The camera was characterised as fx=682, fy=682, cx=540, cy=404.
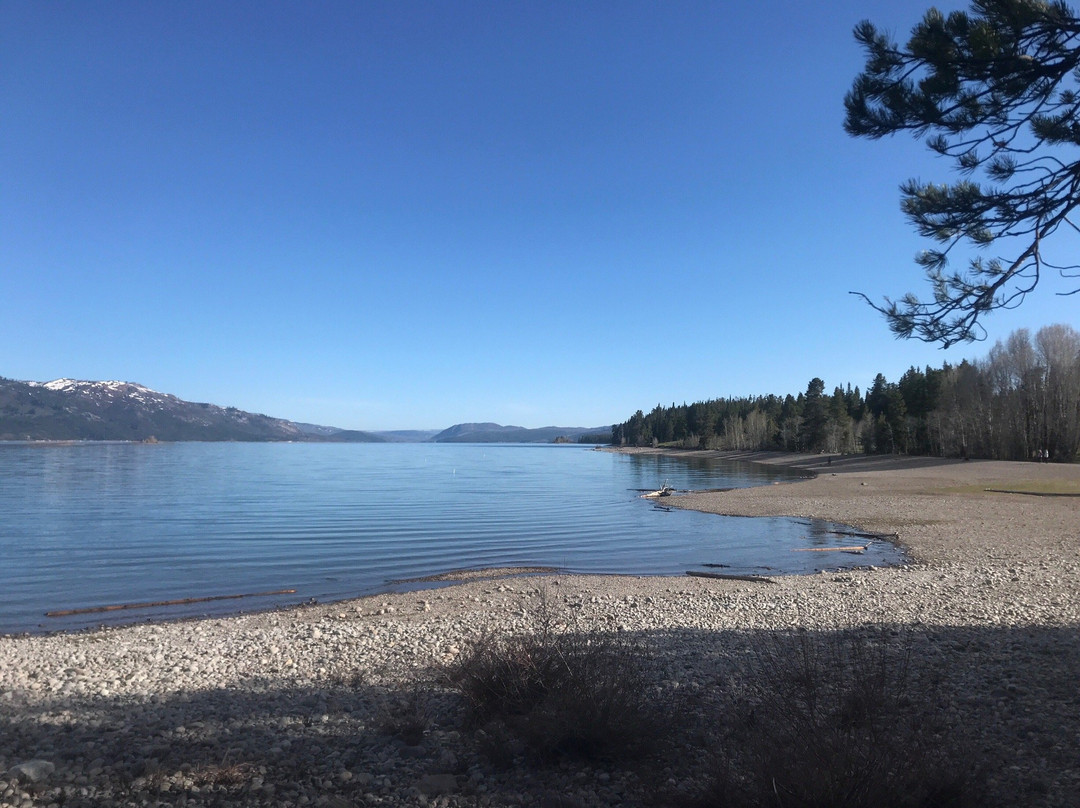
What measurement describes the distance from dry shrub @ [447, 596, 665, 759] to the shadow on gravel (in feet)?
0.39

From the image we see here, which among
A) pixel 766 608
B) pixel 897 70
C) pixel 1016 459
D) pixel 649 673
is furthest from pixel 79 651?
pixel 1016 459

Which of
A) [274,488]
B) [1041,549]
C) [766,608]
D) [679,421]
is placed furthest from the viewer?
[679,421]

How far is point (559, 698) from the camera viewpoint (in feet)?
19.0

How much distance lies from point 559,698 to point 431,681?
295 cm

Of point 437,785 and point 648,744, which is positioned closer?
point 437,785

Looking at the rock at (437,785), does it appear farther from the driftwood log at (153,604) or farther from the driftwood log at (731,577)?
the driftwood log at (731,577)

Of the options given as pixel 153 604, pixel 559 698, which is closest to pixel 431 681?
pixel 559 698

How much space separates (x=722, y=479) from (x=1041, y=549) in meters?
42.8

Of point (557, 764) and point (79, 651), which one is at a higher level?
point (557, 764)

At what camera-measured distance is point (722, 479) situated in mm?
62156

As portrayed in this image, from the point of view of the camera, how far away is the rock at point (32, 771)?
5.26 meters

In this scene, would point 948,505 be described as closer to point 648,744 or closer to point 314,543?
point 314,543

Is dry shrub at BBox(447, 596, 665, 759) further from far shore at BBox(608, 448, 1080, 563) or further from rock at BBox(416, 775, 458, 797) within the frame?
far shore at BBox(608, 448, 1080, 563)

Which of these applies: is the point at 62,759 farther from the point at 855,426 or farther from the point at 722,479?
the point at 855,426
